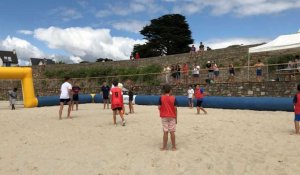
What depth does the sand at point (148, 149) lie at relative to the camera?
5957 millimetres

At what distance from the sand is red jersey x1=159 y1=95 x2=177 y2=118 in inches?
30.8

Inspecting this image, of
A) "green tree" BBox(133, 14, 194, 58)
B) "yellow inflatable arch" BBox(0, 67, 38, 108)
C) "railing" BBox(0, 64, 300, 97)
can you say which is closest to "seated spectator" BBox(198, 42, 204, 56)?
"railing" BBox(0, 64, 300, 97)

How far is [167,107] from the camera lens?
732 centimetres

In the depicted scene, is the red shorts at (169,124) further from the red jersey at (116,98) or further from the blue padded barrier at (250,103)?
the blue padded barrier at (250,103)

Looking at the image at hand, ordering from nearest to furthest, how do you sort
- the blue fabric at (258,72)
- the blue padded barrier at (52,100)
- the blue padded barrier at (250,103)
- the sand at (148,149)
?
the sand at (148,149) < the blue padded barrier at (250,103) < the blue fabric at (258,72) < the blue padded barrier at (52,100)

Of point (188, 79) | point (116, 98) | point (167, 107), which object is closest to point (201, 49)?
point (188, 79)

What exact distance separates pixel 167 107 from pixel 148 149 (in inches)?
40.7

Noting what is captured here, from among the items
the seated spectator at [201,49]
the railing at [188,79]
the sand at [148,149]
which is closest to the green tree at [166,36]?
the railing at [188,79]

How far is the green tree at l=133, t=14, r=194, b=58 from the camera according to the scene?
45.3 metres

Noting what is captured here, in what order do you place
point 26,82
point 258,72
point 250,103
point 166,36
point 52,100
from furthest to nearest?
point 166,36, point 52,100, point 26,82, point 258,72, point 250,103

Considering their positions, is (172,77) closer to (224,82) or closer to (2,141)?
(224,82)

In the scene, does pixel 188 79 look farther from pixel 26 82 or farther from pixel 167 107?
pixel 167 107

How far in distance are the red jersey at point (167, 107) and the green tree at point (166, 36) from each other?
38.2 meters

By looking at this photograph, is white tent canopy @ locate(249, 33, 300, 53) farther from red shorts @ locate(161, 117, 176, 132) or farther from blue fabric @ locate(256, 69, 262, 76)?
red shorts @ locate(161, 117, 176, 132)
